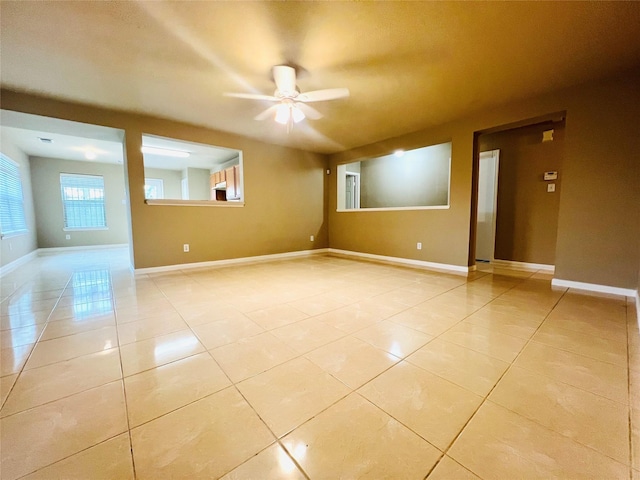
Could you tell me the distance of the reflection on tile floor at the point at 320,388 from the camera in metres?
0.91

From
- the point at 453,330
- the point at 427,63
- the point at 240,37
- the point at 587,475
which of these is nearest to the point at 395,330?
the point at 453,330

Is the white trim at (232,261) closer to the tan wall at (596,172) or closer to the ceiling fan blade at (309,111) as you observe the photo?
the ceiling fan blade at (309,111)

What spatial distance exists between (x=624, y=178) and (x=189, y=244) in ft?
18.9

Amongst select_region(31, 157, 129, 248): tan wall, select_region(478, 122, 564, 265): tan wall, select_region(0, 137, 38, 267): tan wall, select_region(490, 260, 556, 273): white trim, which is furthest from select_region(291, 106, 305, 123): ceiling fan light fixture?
select_region(31, 157, 129, 248): tan wall

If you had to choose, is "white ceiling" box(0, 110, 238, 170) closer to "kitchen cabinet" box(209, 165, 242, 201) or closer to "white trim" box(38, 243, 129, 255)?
"kitchen cabinet" box(209, 165, 242, 201)

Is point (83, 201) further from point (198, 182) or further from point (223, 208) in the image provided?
point (223, 208)

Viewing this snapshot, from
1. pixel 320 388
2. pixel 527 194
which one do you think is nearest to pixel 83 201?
pixel 320 388

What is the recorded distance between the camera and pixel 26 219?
553 cm

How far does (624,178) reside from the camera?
8.87ft

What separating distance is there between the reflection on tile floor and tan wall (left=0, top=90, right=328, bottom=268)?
1.70 m

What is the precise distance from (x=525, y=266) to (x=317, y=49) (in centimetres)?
455

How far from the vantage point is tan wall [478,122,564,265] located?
3.96m

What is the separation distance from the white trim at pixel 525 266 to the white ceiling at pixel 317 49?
2.62 m

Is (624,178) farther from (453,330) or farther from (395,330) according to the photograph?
(395,330)
